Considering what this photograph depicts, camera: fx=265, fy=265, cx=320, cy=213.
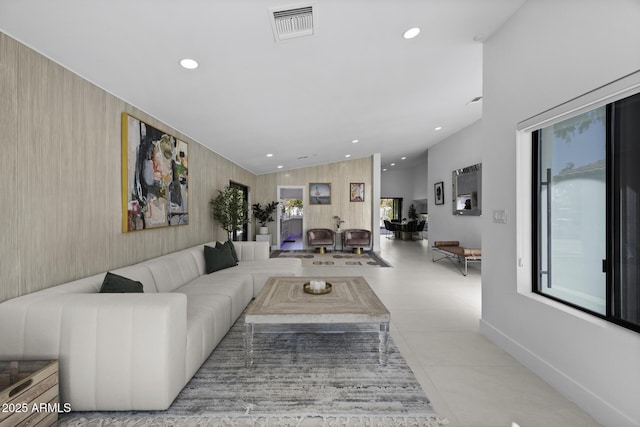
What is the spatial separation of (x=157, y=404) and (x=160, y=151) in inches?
104

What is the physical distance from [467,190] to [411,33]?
16.3 feet

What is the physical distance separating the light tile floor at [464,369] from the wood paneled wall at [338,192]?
4.61 metres

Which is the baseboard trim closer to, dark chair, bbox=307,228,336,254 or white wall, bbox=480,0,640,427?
white wall, bbox=480,0,640,427

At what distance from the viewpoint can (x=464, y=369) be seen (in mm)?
2119

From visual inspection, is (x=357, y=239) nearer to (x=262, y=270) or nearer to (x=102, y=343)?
(x=262, y=270)

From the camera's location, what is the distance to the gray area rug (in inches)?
62.4

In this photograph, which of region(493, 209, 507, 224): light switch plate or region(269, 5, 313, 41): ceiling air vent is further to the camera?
region(493, 209, 507, 224): light switch plate

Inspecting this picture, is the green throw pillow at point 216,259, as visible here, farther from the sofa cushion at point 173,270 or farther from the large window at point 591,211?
the large window at point 591,211

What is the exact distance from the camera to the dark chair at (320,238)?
26.1 ft

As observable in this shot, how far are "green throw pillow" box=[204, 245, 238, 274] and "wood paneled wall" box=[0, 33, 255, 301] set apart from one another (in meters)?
0.88

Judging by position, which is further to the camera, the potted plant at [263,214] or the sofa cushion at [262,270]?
the potted plant at [263,214]

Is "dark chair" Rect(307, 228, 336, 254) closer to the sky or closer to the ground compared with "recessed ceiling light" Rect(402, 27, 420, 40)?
closer to the ground

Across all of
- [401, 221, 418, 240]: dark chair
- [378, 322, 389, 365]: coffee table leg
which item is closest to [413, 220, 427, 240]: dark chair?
[401, 221, 418, 240]: dark chair

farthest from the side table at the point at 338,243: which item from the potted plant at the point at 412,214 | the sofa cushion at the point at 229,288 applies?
the sofa cushion at the point at 229,288
